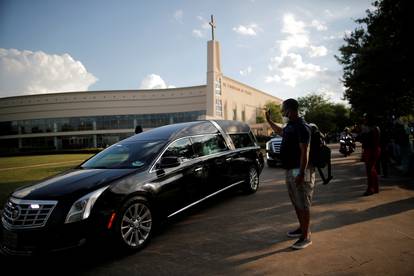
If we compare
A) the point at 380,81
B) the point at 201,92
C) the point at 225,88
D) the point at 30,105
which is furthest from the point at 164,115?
the point at 380,81

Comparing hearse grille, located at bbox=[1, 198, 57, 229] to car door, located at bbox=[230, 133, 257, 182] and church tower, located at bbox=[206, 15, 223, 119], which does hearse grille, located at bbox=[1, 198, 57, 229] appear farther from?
church tower, located at bbox=[206, 15, 223, 119]

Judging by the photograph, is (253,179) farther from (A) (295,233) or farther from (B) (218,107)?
(B) (218,107)

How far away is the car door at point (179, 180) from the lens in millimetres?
4348

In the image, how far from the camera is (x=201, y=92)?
229 ft

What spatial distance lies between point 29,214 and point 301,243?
11.1 feet

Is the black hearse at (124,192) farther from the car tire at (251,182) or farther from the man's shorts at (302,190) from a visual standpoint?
the man's shorts at (302,190)

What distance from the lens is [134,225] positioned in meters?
3.88

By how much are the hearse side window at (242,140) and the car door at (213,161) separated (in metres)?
0.54

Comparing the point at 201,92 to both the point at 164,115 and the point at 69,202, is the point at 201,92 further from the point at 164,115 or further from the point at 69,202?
the point at 69,202

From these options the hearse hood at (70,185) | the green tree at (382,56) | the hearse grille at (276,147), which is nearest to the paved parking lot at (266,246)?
the hearse hood at (70,185)

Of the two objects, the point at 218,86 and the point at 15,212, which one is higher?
the point at 218,86

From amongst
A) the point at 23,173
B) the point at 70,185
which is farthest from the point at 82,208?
the point at 23,173

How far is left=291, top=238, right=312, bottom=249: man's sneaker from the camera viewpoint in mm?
3687

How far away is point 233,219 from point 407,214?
2.97 meters
